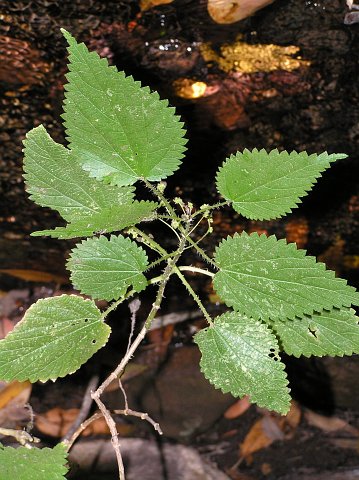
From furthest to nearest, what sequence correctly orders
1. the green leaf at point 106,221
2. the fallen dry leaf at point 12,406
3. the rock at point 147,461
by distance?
the fallen dry leaf at point 12,406 → the rock at point 147,461 → the green leaf at point 106,221

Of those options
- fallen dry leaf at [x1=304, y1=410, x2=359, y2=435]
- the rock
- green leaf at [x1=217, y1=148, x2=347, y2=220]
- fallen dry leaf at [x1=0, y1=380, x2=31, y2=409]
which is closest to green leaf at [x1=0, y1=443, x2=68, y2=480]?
green leaf at [x1=217, y1=148, x2=347, y2=220]

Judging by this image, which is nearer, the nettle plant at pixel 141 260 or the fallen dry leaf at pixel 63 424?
the nettle plant at pixel 141 260

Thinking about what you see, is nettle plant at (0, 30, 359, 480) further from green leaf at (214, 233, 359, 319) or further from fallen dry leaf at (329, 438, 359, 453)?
fallen dry leaf at (329, 438, 359, 453)

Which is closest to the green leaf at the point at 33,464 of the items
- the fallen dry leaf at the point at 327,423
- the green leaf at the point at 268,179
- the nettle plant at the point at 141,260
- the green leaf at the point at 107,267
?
the nettle plant at the point at 141,260

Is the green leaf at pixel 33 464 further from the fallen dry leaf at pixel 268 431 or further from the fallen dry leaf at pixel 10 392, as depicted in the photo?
the fallen dry leaf at pixel 268 431

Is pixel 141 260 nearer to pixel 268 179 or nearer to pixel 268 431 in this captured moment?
pixel 268 179

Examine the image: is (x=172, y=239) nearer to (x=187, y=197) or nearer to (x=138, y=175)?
(x=187, y=197)
